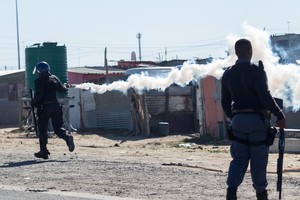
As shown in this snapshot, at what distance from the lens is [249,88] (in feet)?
26.1

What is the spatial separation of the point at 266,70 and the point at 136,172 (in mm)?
5153

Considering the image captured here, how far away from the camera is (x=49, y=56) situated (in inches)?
1023

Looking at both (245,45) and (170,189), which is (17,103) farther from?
(245,45)

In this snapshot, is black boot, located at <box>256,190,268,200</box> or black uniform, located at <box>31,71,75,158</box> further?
black uniform, located at <box>31,71,75,158</box>

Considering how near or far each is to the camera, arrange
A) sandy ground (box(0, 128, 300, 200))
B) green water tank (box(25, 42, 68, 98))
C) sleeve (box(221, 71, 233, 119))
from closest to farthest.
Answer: sleeve (box(221, 71, 233, 119)) → sandy ground (box(0, 128, 300, 200)) → green water tank (box(25, 42, 68, 98))

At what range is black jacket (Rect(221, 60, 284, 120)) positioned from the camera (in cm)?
775

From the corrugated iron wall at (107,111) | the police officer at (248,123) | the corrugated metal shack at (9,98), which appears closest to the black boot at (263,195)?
the police officer at (248,123)

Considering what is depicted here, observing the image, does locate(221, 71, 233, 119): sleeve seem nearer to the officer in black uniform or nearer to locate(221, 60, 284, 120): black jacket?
locate(221, 60, 284, 120): black jacket

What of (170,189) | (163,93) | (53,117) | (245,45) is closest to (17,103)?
(163,93)

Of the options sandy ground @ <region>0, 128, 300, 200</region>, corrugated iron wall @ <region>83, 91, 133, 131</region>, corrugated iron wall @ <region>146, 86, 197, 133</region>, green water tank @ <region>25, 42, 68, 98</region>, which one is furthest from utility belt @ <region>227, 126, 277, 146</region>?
green water tank @ <region>25, 42, 68, 98</region>

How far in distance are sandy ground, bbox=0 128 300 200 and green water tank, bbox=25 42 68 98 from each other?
7341mm

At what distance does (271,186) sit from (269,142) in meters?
2.52

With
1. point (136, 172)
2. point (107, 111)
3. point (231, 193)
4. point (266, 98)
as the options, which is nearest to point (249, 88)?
point (266, 98)

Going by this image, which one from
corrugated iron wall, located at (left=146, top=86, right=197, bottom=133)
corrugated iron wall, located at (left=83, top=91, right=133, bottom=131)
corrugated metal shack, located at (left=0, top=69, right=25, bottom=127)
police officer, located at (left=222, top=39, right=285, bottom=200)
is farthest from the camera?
corrugated metal shack, located at (left=0, top=69, right=25, bottom=127)
